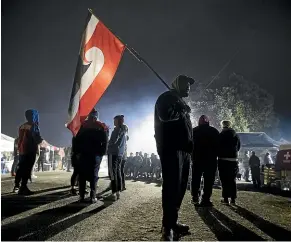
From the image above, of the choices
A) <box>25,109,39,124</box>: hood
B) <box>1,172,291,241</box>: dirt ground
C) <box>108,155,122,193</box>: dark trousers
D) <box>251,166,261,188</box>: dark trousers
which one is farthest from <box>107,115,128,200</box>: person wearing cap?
<box>251,166,261,188</box>: dark trousers

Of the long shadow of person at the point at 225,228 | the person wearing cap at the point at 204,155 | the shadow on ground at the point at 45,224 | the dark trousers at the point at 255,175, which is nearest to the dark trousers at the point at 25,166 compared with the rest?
the shadow on ground at the point at 45,224

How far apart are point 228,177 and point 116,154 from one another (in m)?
2.69

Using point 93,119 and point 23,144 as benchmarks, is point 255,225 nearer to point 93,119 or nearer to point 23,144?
point 93,119

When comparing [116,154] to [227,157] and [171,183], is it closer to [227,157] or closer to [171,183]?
[227,157]

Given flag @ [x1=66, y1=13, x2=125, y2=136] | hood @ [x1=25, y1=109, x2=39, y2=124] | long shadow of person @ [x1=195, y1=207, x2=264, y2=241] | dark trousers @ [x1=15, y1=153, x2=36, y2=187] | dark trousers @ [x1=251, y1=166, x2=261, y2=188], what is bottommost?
long shadow of person @ [x1=195, y1=207, x2=264, y2=241]

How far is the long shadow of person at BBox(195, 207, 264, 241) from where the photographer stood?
381 centimetres

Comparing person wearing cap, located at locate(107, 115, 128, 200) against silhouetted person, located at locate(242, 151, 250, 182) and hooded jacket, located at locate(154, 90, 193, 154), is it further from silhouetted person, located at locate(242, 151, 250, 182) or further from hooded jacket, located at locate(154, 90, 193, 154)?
silhouetted person, located at locate(242, 151, 250, 182)

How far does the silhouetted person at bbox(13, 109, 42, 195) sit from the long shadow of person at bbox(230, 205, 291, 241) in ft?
16.5

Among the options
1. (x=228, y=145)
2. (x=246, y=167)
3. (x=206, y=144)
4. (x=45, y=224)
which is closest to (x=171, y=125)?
(x=45, y=224)

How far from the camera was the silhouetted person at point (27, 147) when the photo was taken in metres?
7.88

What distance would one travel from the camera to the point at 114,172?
24.9 feet

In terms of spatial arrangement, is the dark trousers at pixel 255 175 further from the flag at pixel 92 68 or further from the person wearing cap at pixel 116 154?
the flag at pixel 92 68

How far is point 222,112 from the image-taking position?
4631 cm

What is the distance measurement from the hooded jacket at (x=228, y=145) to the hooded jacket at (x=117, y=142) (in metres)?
2.38
